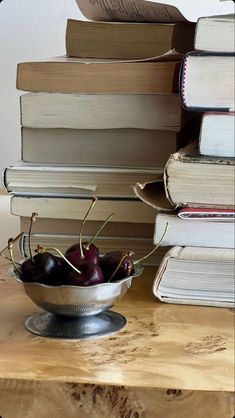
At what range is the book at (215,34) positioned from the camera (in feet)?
2.79

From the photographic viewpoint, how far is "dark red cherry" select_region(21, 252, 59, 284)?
0.81 metres

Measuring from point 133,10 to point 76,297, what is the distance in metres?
0.43

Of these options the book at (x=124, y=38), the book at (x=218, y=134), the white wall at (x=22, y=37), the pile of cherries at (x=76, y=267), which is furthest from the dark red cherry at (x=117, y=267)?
the white wall at (x=22, y=37)

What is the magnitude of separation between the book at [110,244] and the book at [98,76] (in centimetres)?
18

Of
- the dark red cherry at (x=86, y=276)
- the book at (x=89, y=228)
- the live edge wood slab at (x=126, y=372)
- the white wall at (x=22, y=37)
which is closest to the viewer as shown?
the live edge wood slab at (x=126, y=372)

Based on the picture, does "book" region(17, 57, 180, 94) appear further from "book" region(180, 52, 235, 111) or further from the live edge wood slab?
the live edge wood slab

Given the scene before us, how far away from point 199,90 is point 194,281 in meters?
0.20

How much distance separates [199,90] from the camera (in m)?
0.87

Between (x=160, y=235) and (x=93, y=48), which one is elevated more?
(x=93, y=48)

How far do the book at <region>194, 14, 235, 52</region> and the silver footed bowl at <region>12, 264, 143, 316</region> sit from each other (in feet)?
0.82

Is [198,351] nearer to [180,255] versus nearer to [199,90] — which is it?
[180,255]

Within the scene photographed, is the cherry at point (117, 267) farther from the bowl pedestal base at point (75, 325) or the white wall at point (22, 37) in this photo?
the white wall at point (22, 37)

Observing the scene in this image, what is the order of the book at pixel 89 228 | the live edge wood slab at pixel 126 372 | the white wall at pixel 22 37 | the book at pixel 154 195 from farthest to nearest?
the white wall at pixel 22 37 → the book at pixel 89 228 → the book at pixel 154 195 → the live edge wood slab at pixel 126 372

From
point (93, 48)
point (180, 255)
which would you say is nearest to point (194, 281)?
point (180, 255)
